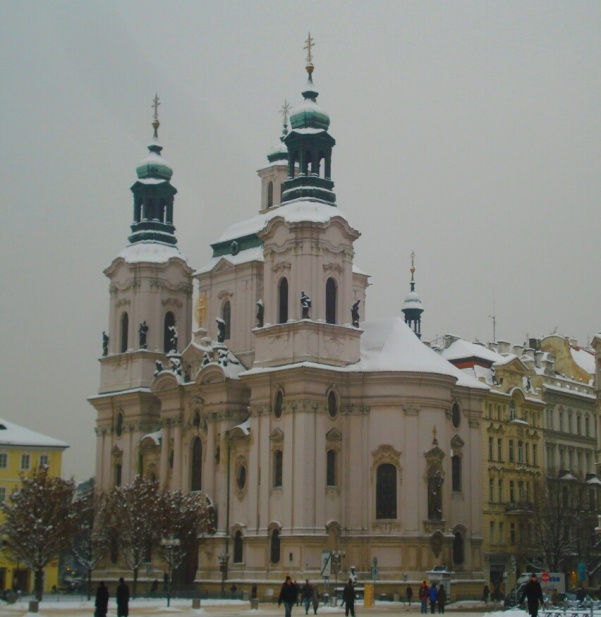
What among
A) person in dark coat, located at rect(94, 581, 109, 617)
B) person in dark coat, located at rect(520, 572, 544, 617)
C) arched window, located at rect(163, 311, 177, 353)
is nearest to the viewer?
person in dark coat, located at rect(94, 581, 109, 617)

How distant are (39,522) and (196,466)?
11160mm

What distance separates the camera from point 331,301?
68875mm

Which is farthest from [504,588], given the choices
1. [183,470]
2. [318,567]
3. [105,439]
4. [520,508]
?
[105,439]

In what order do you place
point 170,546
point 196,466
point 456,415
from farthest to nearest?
point 196,466 → point 456,415 → point 170,546

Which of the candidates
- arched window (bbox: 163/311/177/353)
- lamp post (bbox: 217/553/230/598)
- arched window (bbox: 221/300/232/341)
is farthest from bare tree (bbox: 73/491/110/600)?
arched window (bbox: 221/300/232/341)

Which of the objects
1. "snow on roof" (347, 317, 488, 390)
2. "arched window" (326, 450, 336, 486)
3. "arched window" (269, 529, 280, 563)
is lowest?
"arched window" (269, 529, 280, 563)

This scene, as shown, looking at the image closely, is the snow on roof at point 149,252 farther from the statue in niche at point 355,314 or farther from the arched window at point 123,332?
the statue in niche at point 355,314

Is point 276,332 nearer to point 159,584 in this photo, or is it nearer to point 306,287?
point 306,287

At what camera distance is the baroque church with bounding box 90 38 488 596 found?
66062mm

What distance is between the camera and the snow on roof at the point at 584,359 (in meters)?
94.0

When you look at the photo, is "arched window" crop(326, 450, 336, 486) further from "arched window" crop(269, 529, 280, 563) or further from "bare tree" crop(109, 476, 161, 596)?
"bare tree" crop(109, 476, 161, 596)

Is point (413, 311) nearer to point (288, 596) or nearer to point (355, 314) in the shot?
point (355, 314)

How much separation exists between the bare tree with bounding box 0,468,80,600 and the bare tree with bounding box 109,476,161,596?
2.71 metres

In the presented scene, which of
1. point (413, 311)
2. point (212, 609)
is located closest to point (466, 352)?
point (413, 311)
